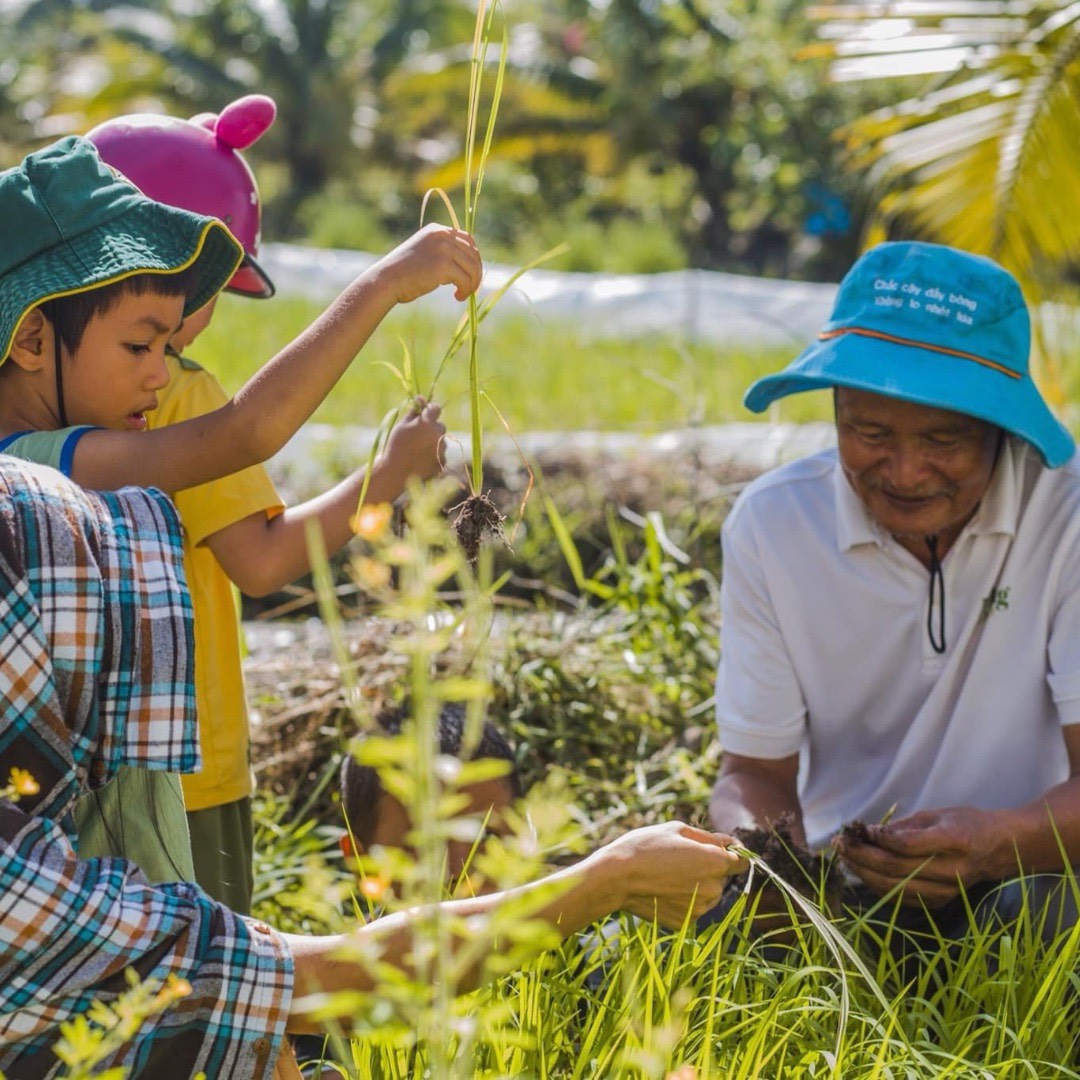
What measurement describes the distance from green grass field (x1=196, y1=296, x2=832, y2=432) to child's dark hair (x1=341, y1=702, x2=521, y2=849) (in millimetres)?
2434

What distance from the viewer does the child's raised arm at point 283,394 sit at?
1.59 metres

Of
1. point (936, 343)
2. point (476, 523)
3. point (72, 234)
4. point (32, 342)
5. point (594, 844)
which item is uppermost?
point (72, 234)

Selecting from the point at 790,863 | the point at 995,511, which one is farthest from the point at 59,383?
the point at 995,511

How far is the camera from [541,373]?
7016 millimetres

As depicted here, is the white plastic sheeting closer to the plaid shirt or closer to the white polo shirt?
the white polo shirt

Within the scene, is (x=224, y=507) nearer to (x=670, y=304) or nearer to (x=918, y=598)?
(x=918, y=598)

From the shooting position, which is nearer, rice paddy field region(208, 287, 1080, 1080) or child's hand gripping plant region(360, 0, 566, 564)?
rice paddy field region(208, 287, 1080, 1080)

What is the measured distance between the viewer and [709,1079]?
1413 millimetres

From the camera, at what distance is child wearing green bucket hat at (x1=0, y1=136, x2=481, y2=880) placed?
156cm

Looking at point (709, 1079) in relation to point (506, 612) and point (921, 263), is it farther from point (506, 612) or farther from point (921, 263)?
point (506, 612)

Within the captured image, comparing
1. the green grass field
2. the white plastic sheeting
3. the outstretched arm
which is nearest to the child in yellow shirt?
the outstretched arm

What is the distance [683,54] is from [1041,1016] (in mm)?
14569

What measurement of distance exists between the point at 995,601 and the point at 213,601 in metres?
1.11

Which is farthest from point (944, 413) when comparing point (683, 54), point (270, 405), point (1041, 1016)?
point (683, 54)
